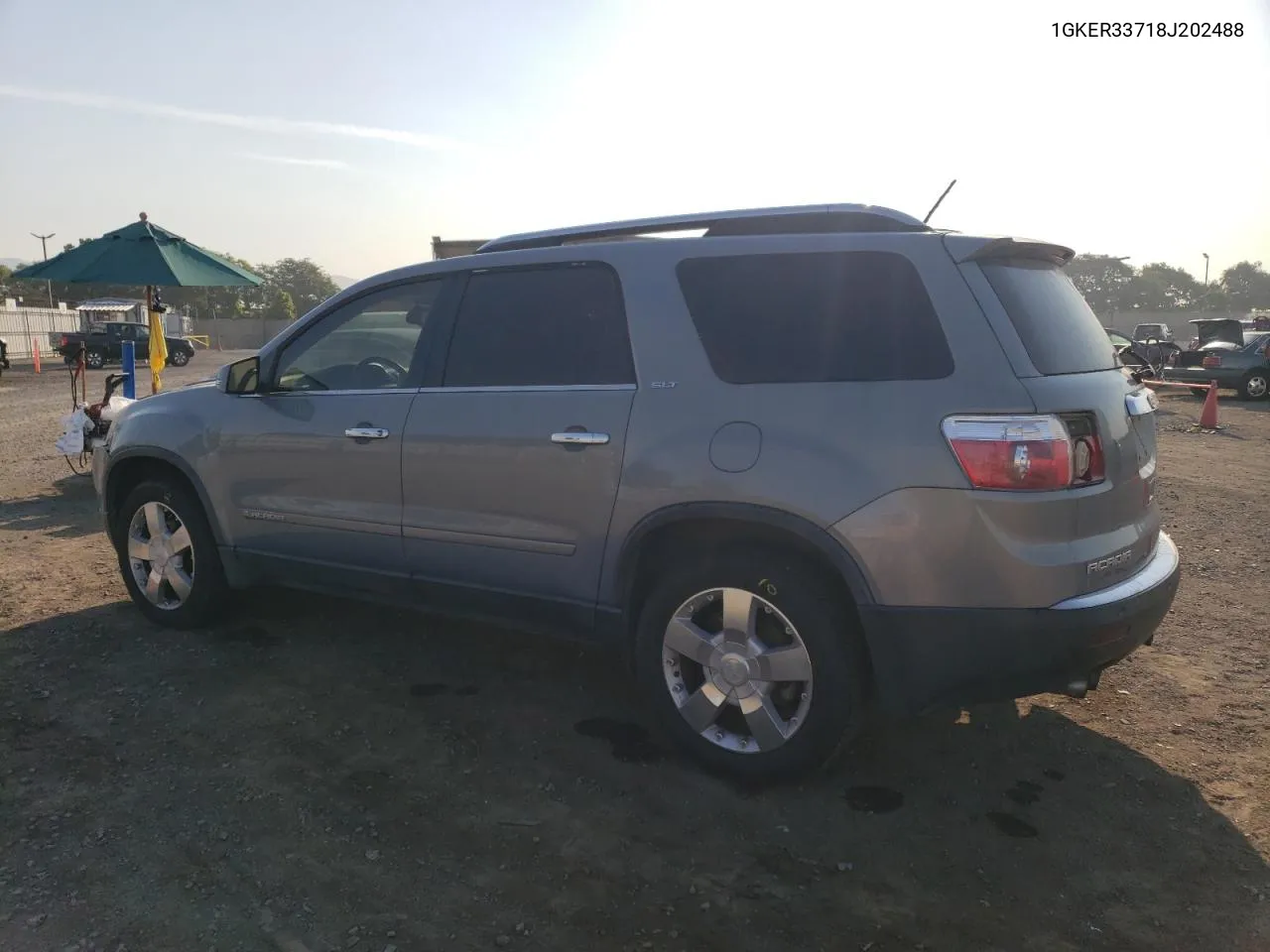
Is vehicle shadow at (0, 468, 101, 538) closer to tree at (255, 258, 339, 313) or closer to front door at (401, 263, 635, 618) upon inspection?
front door at (401, 263, 635, 618)

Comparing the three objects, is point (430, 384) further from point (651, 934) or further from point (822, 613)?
point (651, 934)

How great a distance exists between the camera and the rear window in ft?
10.0

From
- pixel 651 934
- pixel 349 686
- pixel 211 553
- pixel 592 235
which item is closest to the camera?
pixel 651 934

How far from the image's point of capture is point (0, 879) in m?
2.74

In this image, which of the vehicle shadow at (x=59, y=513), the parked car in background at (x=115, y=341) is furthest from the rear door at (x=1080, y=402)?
the parked car in background at (x=115, y=341)

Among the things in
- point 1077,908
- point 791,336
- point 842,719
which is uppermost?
point 791,336

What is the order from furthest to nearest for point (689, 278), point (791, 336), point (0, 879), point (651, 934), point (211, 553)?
1. point (211, 553)
2. point (689, 278)
3. point (791, 336)
4. point (0, 879)
5. point (651, 934)

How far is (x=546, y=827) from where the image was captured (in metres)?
3.08

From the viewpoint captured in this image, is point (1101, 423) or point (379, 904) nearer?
point (379, 904)

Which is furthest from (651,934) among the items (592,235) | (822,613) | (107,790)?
(592,235)

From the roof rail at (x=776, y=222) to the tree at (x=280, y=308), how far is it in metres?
71.2

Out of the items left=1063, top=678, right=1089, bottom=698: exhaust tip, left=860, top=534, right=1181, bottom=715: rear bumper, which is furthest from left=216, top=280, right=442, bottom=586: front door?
left=1063, top=678, right=1089, bottom=698: exhaust tip

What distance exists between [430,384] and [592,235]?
939mm

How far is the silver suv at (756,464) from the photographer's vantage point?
2.88 m
